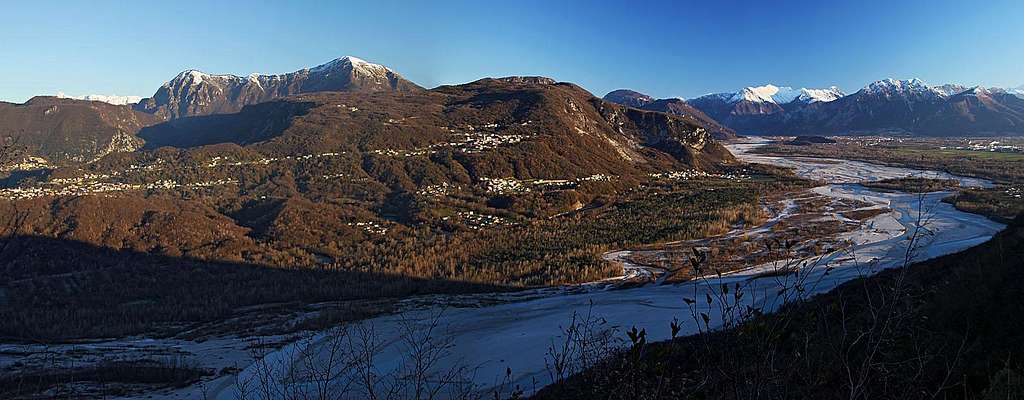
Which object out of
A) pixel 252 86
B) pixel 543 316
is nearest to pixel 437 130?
pixel 543 316

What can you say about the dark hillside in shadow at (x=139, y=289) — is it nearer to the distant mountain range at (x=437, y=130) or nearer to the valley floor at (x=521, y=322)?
the valley floor at (x=521, y=322)

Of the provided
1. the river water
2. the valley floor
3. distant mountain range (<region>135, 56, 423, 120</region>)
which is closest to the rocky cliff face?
distant mountain range (<region>135, 56, 423, 120</region>)

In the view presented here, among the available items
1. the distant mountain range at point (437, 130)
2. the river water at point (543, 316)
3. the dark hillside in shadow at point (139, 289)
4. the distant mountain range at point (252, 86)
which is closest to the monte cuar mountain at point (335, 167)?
the distant mountain range at point (437, 130)

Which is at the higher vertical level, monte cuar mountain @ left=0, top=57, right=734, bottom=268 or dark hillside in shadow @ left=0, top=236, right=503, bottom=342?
monte cuar mountain @ left=0, top=57, right=734, bottom=268

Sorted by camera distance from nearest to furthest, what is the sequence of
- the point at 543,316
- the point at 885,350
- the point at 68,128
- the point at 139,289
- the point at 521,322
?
the point at 885,350
the point at 521,322
the point at 543,316
the point at 139,289
the point at 68,128

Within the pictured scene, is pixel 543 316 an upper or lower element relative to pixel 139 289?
lower

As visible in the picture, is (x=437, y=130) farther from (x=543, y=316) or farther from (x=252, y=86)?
(x=252, y=86)

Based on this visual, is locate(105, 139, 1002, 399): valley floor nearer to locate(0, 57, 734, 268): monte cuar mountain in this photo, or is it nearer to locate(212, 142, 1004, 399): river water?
locate(212, 142, 1004, 399): river water

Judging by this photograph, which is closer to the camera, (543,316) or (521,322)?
(521,322)
